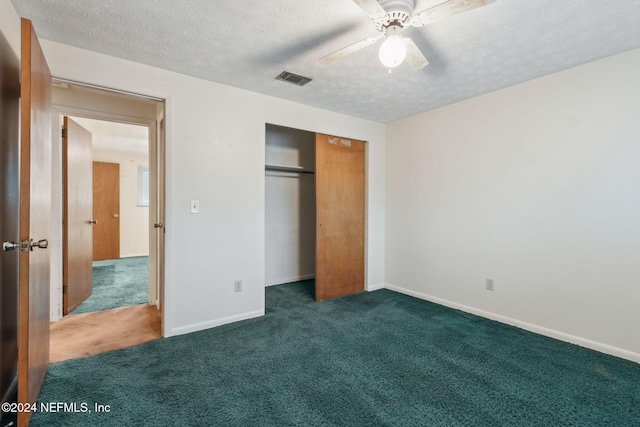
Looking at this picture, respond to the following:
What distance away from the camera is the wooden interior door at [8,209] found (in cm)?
163

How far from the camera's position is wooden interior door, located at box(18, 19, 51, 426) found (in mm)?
1452

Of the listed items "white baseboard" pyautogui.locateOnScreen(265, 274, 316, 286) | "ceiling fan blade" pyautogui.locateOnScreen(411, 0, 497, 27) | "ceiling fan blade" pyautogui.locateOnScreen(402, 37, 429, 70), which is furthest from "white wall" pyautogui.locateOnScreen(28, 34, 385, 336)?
"ceiling fan blade" pyautogui.locateOnScreen(411, 0, 497, 27)

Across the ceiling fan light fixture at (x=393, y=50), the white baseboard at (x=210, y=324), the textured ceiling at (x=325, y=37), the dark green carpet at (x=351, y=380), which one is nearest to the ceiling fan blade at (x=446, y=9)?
the ceiling fan light fixture at (x=393, y=50)

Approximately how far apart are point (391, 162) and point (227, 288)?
2746 mm

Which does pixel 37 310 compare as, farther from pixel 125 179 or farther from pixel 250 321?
pixel 125 179

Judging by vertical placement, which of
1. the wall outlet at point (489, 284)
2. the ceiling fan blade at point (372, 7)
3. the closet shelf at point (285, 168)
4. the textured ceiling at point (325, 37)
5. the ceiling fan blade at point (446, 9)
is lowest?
the wall outlet at point (489, 284)

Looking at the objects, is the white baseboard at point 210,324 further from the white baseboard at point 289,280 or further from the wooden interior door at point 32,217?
the white baseboard at point 289,280

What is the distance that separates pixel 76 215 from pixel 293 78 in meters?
2.94

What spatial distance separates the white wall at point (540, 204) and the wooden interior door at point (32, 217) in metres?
3.61

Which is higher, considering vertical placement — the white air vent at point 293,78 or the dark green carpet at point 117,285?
the white air vent at point 293,78

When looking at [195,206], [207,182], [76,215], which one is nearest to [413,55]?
[207,182]

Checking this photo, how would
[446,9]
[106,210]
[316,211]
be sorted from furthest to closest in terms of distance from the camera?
[106,210] → [316,211] → [446,9]

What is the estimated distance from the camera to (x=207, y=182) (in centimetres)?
288

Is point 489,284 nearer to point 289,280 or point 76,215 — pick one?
point 289,280
